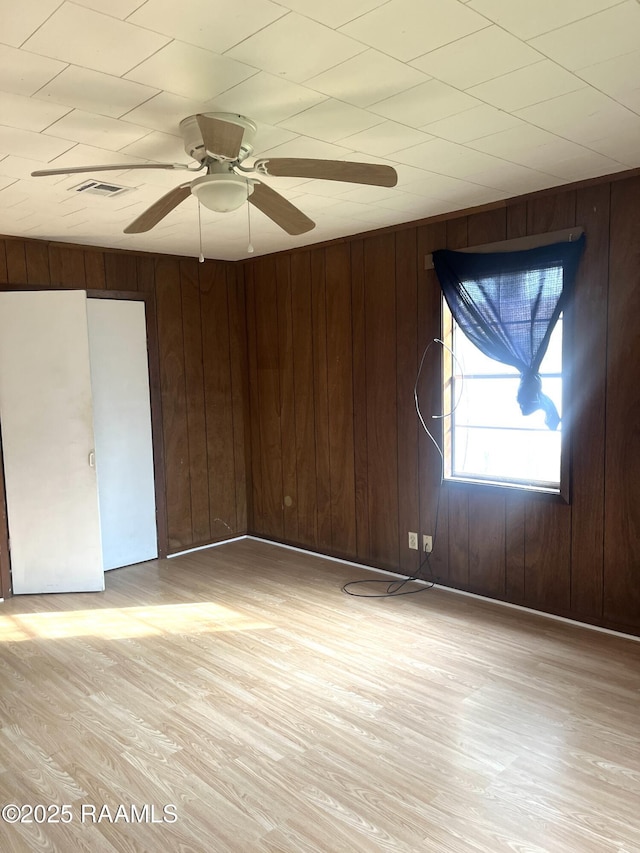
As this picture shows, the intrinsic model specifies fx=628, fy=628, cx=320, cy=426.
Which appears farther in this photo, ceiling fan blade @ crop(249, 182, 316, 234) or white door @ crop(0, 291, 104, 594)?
white door @ crop(0, 291, 104, 594)

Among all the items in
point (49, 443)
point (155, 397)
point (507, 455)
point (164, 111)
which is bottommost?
point (507, 455)

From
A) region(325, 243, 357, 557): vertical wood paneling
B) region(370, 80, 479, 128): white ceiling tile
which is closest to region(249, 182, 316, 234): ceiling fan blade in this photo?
region(370, 80, 479, 128): white ceiling tile

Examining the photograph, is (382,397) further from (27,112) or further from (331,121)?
(27,112)

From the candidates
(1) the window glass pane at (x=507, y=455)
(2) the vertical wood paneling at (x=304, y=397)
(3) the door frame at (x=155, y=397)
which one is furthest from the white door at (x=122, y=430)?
(1) the window glass pane at (x=507, y=455)

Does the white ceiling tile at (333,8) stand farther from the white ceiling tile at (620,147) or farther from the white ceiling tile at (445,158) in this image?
the white ceiling tile at (620,147)

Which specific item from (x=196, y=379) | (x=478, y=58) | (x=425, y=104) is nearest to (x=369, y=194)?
(x=425, y=104)

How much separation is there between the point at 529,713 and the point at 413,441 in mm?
2003

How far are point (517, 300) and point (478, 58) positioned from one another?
72.9 inches

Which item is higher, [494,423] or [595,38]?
[595,38]

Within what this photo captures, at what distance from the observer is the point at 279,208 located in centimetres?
254

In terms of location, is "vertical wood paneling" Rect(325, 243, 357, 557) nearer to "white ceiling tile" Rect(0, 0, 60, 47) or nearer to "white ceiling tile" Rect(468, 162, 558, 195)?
"white ceiling tile" Rect(468, 162, 558, 195)

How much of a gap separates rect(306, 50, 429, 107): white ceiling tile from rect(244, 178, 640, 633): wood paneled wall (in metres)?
1.69

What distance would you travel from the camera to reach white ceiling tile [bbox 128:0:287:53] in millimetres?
1656

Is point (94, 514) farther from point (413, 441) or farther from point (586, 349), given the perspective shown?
point (586, 349)
